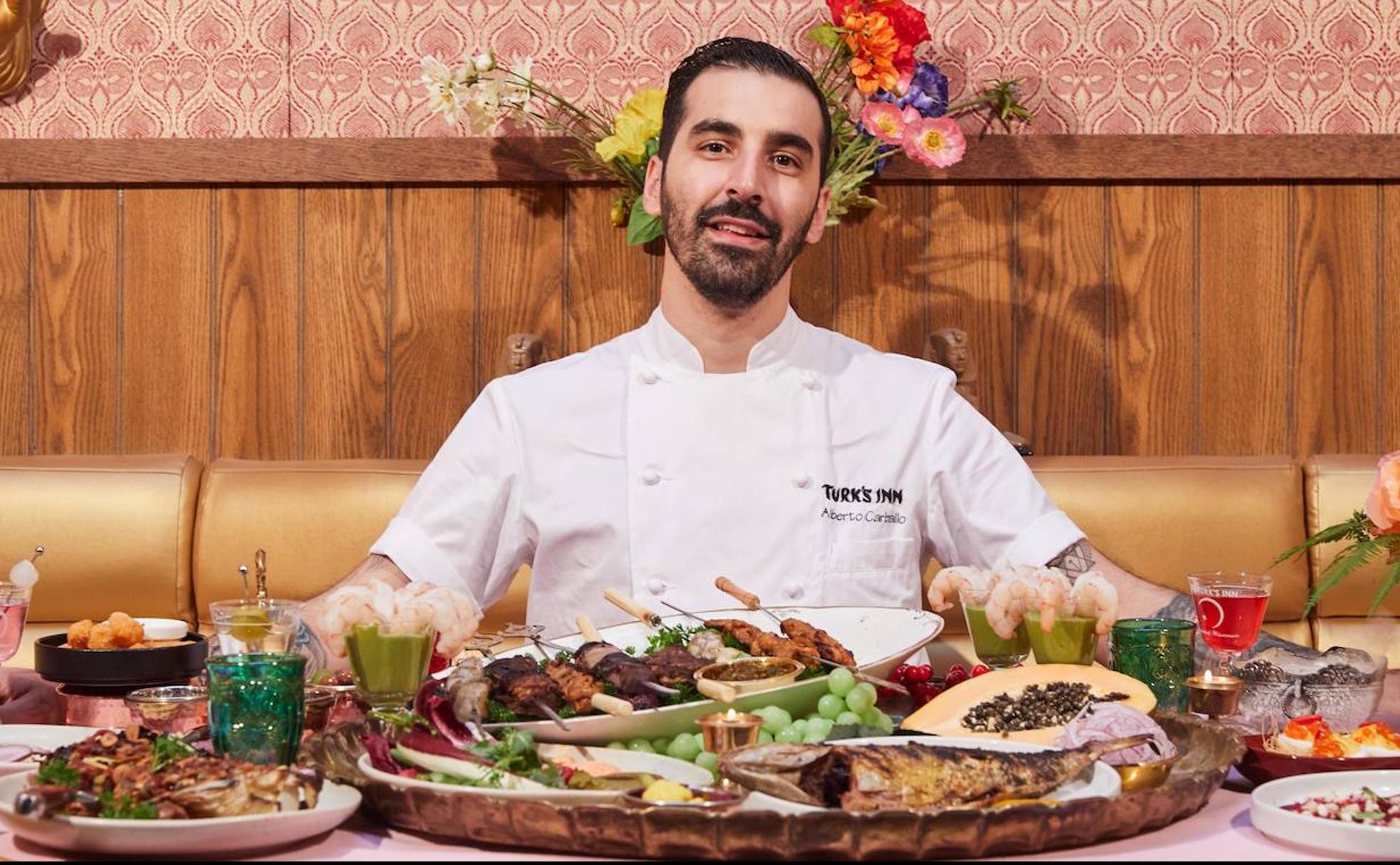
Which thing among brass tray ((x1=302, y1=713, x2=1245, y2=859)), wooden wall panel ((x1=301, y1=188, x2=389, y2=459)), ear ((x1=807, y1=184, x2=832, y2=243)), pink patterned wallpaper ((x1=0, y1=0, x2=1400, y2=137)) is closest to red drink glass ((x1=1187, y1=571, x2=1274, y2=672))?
brass tray ((x1=302, y1=713, x2=1245, y2=859))

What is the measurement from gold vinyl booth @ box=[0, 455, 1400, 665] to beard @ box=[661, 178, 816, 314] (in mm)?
997

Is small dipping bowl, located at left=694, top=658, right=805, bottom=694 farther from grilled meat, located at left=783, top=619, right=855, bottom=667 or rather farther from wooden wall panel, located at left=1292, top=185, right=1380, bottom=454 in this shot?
wooden wall panel, located at left=1292, top=185, right=1380, bottom=454

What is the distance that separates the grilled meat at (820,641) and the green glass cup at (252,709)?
551mm

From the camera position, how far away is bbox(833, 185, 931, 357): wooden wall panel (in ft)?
12.2

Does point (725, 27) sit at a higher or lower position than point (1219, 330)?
higher

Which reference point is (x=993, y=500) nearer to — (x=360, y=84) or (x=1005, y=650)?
(x=1005, y=650)

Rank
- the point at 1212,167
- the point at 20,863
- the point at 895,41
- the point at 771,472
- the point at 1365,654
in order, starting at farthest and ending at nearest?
the point at 1212,167, the point at 895,41, the point at 771,472, the point at 1365,654, the point at 20,863

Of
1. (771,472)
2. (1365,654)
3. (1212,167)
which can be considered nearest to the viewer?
(1365,654)

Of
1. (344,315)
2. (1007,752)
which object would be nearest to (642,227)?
(344,315)

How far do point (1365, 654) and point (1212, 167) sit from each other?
2348 mm

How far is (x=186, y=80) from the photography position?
376 cm

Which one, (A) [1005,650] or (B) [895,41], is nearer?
(A) [1005,650]

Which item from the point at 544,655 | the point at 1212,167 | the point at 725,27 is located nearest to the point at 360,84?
the point at 725,27

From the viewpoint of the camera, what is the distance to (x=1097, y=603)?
64.6 inches
